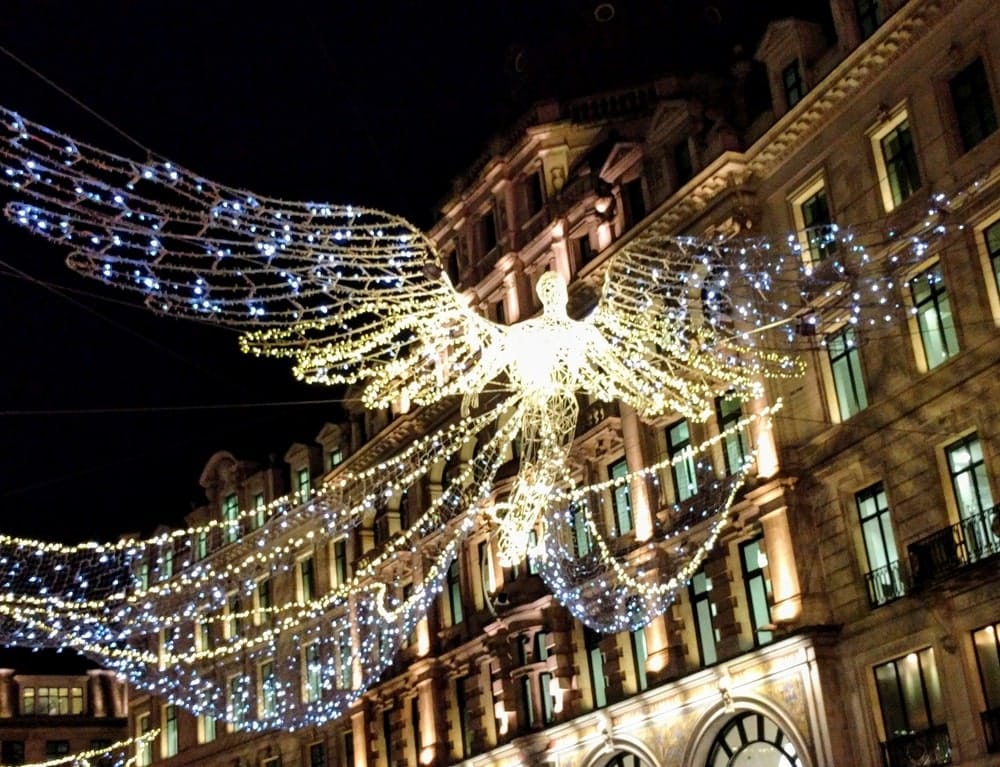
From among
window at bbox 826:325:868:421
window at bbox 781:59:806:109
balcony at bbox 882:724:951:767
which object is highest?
window at bbox 781:59:806:109

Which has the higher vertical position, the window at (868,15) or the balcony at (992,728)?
the window at (868,15)

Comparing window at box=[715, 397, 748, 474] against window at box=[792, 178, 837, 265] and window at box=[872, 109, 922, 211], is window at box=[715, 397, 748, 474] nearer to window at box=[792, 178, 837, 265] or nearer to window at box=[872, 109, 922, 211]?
window at box=[792, 178, 837, 265]

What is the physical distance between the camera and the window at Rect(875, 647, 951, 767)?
2427 cm

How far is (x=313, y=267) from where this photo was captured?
1670cm

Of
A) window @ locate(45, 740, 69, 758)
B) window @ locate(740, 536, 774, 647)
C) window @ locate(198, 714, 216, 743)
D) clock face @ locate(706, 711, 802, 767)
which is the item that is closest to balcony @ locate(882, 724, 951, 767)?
clock face @ locate(706, 711, 802, 767)

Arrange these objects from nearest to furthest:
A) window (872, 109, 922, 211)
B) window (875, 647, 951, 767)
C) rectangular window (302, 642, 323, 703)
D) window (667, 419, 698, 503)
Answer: window (875, 647, 951, 767) → window (872, 109, 922, 211) → window (667, 419, 698, 503) → rectangular window (302, 642, 323, 703)

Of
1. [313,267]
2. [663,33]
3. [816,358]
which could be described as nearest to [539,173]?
[663,33]

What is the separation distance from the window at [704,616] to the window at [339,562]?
16.9 metres

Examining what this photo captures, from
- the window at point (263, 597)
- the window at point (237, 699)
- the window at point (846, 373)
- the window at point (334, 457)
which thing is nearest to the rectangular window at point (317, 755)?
the window at point (237, 699)

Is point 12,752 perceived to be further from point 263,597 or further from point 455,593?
point 455,593

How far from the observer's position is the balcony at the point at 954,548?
2323 cm

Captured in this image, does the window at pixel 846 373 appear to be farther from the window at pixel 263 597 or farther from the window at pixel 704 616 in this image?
the window at pixel 263 597

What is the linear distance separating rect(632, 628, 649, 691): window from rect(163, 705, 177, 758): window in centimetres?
2767

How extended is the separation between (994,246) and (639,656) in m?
12.7
